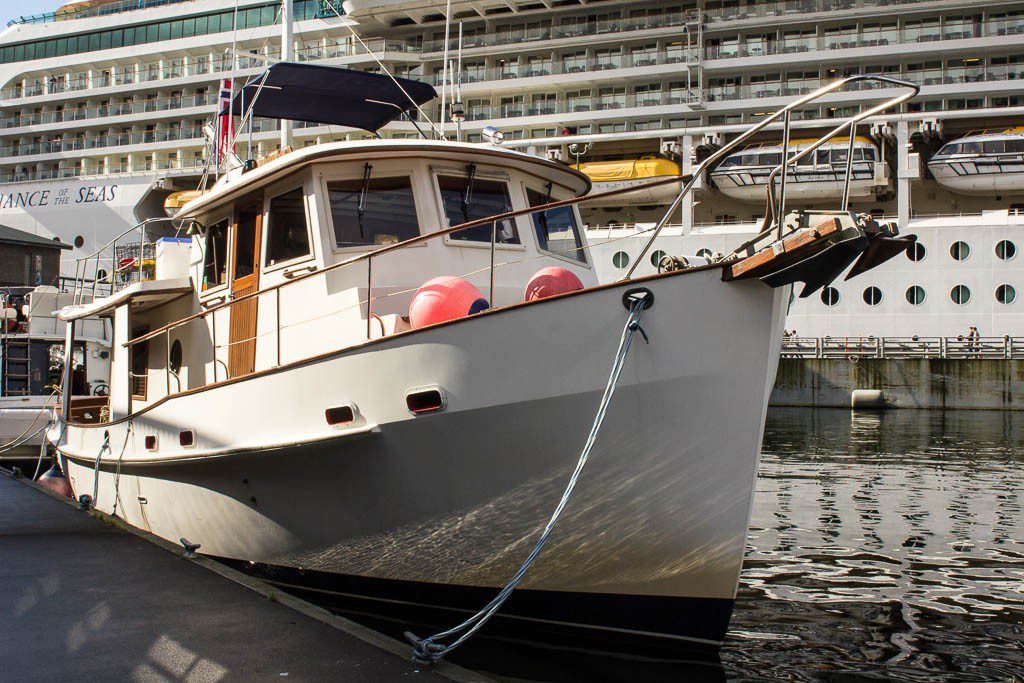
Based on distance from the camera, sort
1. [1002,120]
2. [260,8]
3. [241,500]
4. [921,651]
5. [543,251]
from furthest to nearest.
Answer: [260,8] < [1002,120] < [543,251] < [241,500] < [921,651]

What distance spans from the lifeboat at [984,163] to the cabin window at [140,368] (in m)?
28.3

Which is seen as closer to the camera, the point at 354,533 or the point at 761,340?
the point at 761,340

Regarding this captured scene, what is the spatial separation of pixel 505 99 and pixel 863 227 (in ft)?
112

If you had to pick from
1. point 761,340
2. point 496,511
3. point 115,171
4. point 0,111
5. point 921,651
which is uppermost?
point 0,111

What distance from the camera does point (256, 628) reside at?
4.82m

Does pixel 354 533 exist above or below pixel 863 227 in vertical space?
below

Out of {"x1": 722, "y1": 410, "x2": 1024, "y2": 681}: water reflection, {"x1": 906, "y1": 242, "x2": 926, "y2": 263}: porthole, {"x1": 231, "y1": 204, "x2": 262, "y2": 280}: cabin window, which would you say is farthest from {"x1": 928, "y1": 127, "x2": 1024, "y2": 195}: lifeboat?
{"x1": 231, "y1": 204, "x2": 262, "y2": 280}: cabin window

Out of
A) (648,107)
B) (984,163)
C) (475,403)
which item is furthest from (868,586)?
(648,107)

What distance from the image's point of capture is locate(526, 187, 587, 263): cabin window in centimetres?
742

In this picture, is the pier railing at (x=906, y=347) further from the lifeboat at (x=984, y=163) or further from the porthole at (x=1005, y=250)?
the lifeboat at (x=984, y=163)

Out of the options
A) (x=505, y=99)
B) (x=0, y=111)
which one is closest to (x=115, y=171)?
(x=0, y=111)

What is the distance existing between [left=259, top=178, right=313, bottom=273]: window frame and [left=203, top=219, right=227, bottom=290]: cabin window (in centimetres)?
75

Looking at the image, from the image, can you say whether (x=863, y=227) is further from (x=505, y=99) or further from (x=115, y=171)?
(x=115, y=171)

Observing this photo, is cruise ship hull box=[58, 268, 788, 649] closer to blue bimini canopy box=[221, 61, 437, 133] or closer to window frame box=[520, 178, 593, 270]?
window frame box=[520, 178, 593, 270]
